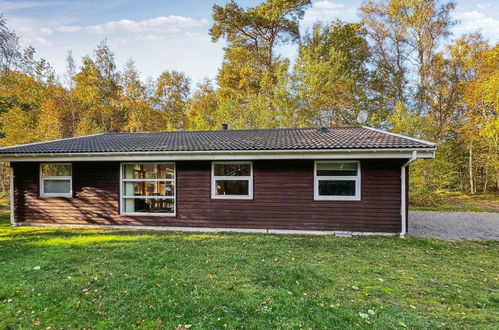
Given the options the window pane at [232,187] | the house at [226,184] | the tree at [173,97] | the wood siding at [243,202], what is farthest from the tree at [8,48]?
the tree at [173,97]

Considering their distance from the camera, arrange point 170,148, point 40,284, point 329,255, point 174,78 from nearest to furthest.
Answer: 1. point 40,284
2. point 329,255
3. point 170,148
4. point 174,78

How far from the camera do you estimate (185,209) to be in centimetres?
814

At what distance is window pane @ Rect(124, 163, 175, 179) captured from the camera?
8533 mm

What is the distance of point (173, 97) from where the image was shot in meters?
25.2

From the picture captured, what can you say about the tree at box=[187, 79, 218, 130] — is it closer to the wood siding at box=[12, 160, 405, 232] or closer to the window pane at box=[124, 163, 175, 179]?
the window pane at box=[124, 163, 175, 179]

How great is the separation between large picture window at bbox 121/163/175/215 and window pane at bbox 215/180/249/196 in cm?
147

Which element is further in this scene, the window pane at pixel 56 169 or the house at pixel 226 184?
the window pane at pixel 56 169

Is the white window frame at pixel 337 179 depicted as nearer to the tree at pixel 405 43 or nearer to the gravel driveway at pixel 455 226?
the gravel driveway at pixel 455 226

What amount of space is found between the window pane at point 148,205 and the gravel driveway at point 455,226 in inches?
280

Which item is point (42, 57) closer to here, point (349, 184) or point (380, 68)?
point (349, 184)

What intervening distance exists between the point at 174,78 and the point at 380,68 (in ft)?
56.1

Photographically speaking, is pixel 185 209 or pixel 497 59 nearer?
pixel 185 209

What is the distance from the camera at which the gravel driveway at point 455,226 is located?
25.1ft

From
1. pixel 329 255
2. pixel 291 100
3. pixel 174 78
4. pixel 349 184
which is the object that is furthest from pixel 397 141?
pixel 174 78
